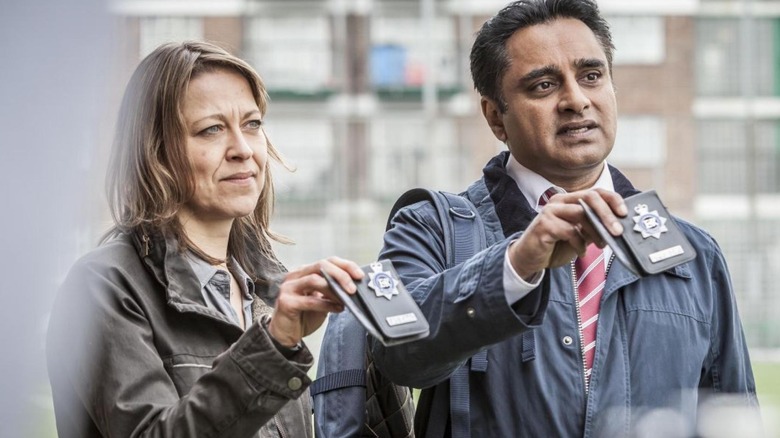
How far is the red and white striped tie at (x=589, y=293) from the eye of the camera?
206 centimetres

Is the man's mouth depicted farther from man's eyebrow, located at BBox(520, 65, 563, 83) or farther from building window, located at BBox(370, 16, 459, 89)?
building window, located at BBox(370, 16, 459, 89)

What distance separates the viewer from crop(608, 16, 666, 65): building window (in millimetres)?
23344

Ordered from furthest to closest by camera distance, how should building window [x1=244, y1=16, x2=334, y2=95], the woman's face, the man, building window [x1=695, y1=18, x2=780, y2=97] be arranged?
building window [x1=695, y1=18, x2=780, y2=97]
building window [x1=244, y1=16, x2=334, y2=95]
the woman's face
the man

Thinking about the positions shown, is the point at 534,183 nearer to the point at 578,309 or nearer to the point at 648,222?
the point at 578,309

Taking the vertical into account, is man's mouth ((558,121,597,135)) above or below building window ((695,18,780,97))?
below

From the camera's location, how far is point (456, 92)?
2294 centimetres

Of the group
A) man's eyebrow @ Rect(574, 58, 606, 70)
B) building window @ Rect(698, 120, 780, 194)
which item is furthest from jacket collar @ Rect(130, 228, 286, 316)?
building window @ Rect(698, 120, 780, 194)

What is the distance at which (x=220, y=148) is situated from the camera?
2014mm

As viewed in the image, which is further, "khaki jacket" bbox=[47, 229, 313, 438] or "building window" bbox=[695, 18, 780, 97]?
"building window" bbox=[695, 18, 780, 97]

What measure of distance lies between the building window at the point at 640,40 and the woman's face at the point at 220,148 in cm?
2200

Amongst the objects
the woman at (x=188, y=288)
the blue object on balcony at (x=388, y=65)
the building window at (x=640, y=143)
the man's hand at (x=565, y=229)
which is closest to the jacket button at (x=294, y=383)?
the woman at (x=188, y=288)

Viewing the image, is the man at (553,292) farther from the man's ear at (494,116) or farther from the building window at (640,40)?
the building window at (640,40)

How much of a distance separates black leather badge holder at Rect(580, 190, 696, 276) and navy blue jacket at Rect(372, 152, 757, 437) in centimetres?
30

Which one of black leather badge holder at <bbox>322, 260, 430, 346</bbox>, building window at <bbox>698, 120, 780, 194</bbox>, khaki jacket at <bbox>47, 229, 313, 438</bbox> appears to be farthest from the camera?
building window at <bbox>698, 120, 780, 194</bbox>
